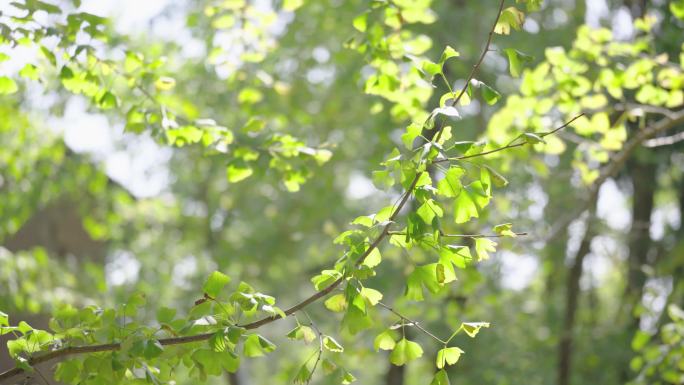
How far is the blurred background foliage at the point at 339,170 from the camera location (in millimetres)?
3311

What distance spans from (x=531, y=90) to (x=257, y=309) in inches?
75.9

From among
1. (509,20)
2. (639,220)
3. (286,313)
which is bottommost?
(639,220)

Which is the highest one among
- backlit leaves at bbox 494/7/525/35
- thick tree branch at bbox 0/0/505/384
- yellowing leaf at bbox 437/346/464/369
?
backlit leaves at bbox 494/7/525/35

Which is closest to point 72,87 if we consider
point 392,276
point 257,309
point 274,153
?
point 274,153

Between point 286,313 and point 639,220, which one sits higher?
point 286,313

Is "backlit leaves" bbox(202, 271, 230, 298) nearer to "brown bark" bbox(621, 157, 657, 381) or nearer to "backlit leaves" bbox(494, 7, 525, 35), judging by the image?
"backlit leaves" bbox(494, 7, 525, 35)

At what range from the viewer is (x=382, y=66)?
2.83m

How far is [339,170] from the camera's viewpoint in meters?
8.66

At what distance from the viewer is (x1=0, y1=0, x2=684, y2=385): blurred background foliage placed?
130 inches

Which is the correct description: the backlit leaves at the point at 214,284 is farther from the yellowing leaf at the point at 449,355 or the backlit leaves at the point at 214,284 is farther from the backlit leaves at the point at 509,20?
the backlit leaves at the point at 509,20

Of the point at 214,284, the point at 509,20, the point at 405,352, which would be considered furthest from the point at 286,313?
the point at 509,20

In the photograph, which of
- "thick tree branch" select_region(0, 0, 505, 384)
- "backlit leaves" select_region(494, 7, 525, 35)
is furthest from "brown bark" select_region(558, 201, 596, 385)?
"thick tree branch" select_region(0, 0, 505, 384)

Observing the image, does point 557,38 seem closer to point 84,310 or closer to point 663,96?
point 663,96

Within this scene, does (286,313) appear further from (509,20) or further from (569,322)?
(569,322)
